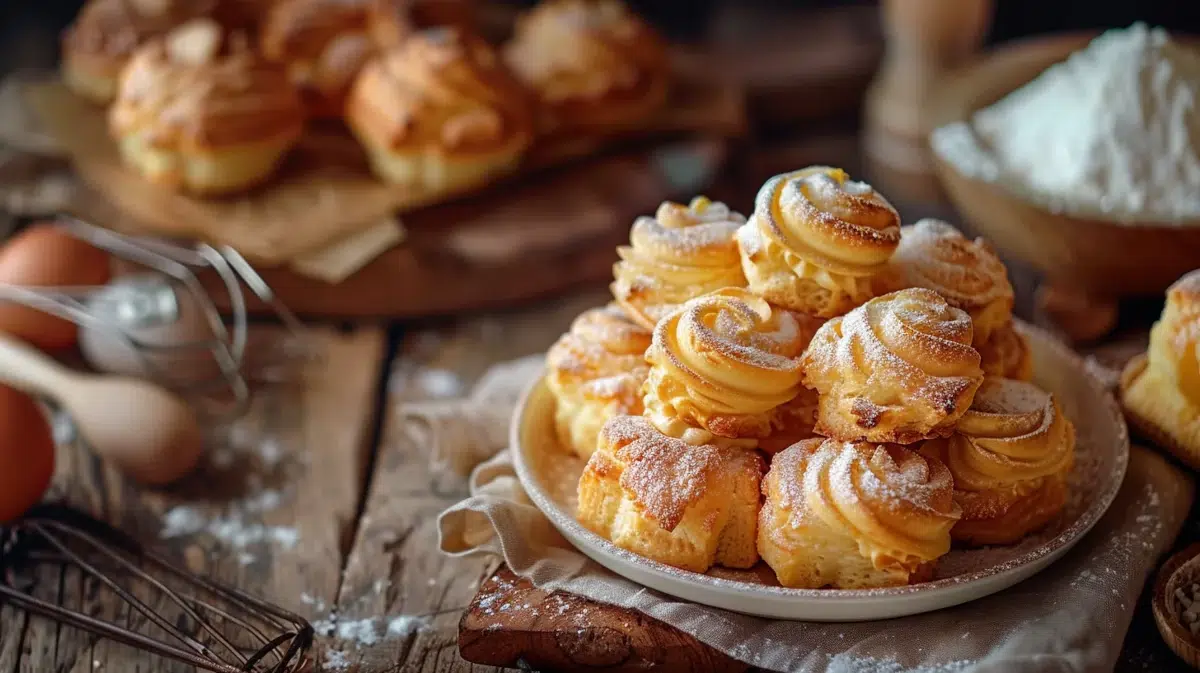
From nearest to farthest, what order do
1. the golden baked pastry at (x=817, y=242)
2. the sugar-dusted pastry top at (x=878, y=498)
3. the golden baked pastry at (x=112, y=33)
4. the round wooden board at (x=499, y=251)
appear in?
1. the sugar-dusted pastry top at (x=878, y=498)
2. the golden baked pastry at (x=817, y=242)
3. the round wooden board at (x=499, y=251)
4. the golden baked pastry at (x=112, y=33)

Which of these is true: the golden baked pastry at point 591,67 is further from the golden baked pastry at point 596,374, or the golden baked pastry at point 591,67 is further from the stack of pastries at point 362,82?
the golden baked pastry at point 596,374

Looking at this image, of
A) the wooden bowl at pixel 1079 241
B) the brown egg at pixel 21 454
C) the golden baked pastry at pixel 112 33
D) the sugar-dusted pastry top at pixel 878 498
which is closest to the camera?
the sugar-dusted pastry top at pixel 878 498

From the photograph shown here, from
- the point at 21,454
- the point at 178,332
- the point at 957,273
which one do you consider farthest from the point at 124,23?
the point at 957,273

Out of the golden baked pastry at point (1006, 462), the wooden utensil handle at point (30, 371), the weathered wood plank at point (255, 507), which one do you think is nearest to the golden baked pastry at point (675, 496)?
the golden baked pastry at point (1006, 462)

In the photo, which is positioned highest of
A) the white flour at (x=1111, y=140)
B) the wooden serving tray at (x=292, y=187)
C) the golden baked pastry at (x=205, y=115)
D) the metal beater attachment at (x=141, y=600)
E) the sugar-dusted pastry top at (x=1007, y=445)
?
the white flour at (x=1111, y=140)

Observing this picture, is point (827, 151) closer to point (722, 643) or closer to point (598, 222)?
point (598, 222)

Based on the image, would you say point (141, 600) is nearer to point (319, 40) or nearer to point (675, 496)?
point (675, 496)
